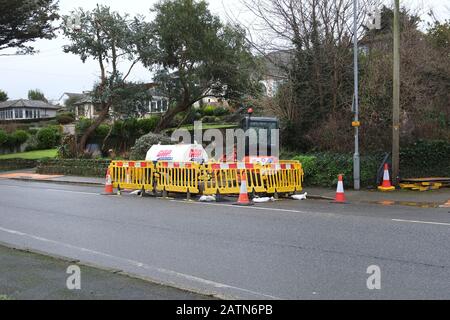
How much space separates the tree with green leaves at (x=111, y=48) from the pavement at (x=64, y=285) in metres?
24.2

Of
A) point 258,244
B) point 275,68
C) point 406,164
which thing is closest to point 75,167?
point 275,68

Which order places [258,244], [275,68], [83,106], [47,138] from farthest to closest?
[83,106] < [47,138] < [275,68] < [258,244]

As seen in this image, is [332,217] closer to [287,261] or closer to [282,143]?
[287,261]

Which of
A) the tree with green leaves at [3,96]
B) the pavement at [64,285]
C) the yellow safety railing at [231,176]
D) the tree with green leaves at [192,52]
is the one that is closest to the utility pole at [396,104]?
the yellow safety railing at [231,176]

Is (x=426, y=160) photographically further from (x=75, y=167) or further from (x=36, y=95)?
(x=36, y=95)

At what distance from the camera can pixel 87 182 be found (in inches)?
903

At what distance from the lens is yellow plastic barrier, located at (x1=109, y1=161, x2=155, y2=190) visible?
17047 millimetres

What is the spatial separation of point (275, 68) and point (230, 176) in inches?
299

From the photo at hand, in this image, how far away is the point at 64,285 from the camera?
18.8 ft

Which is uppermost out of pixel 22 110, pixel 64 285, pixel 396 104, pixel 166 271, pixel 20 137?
pixel 22 110

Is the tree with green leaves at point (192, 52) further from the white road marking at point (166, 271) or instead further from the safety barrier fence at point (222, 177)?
the white road marking at point (166, 271)

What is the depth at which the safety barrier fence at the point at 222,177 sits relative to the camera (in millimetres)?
15391
